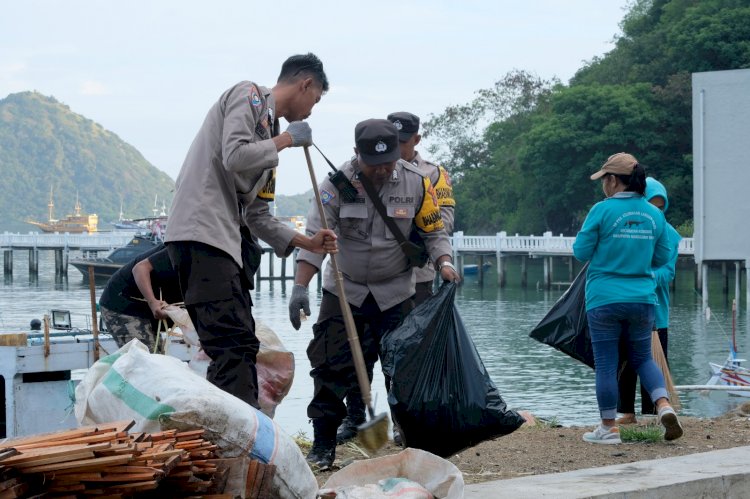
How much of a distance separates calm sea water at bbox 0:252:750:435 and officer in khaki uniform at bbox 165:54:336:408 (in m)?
0.90

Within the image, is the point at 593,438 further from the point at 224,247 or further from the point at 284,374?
the point at 224,247

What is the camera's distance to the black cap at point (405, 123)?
261 inches

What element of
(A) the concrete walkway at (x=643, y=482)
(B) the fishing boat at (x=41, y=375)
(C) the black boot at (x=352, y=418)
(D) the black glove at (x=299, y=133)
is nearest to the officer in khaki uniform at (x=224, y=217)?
(D) the black glove at (x=299, y=133)

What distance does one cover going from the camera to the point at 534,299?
146 ft

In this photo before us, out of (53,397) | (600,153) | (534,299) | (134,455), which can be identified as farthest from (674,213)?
(134,455)

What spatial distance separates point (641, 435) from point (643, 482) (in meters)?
1.58

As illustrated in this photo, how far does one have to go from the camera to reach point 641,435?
6262 mm

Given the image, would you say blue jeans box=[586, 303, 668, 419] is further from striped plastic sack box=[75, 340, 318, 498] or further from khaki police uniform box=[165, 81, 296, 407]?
striped plastic sack box=[75, 340, 318, 498]

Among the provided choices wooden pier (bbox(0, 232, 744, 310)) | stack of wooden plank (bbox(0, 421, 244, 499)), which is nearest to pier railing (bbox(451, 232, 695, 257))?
wooden pier (bbox(0, 232, 744, 310))

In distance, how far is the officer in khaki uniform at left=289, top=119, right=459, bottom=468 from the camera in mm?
5496

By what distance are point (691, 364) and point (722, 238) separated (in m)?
9.66

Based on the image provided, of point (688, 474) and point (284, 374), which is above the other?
point (284, 374)

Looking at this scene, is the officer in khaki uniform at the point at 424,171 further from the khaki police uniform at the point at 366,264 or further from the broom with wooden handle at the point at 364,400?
the broom with wooden handle at the point at 364,400

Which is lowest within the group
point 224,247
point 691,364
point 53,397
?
point 691,364
